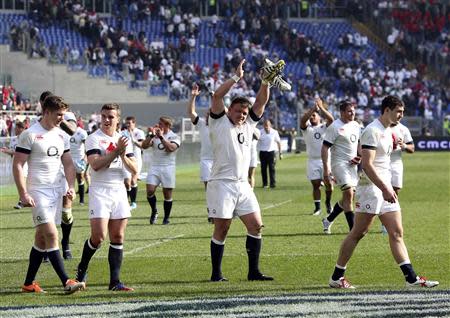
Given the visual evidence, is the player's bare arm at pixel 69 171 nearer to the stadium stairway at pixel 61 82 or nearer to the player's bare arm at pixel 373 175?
the player's bare arm at pixel 373 175

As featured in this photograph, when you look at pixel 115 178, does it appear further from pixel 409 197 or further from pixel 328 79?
pixel 328 79

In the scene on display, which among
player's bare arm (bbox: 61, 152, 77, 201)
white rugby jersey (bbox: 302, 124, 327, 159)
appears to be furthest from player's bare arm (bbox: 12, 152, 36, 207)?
white rugby jersey (bbox: 302, 124, 327, 159)

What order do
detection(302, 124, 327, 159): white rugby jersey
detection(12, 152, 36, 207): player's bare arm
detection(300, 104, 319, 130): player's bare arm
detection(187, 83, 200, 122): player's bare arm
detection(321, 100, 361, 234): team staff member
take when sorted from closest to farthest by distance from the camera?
1. detection(12, 152, 36, 207): player's bare arm
2. detection(187, 83, 200, 122): player's bare arm
3. detection(321, 100, 361, 234): team staff member
4. detection(300, 104, 319, 130): player's bare arm
5. detection(302, 124, 327, 159): white rugby jersey

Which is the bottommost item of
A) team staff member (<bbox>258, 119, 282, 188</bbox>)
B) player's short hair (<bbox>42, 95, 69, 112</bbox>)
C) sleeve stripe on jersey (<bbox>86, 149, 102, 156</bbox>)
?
team staff member (<bbox>258, 119, 282, 188</bbox>)

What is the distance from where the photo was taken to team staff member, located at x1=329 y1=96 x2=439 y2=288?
13.5 m

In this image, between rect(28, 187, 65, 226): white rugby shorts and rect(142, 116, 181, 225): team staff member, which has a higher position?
rect(28, 187, 65, 226): white rugby shorts

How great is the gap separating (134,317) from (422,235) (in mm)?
9944

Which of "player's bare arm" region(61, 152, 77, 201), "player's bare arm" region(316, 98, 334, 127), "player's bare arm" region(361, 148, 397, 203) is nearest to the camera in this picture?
"player's bare arm" region(361, 148, 397, 203)

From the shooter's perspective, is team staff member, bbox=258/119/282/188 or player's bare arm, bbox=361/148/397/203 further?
team staff member, bbox=258/119/282/188

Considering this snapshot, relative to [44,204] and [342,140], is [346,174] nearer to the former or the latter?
[342,140]

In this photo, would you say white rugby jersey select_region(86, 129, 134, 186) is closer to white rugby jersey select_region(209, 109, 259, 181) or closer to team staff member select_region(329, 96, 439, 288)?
white rugby jersey select_region(209, 109, 259, 181)

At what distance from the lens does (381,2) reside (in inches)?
2990

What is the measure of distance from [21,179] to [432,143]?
52.1m

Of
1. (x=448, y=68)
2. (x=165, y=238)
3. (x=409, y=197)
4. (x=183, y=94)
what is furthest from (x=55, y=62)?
(x=165, y=238)
